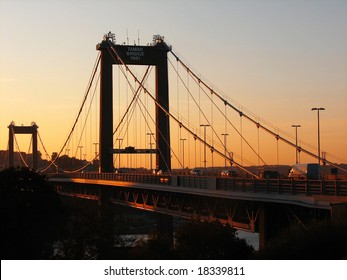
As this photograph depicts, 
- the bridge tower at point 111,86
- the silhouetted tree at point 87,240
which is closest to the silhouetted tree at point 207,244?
the silhouetted tree at point 87,240

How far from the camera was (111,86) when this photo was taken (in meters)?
84.9

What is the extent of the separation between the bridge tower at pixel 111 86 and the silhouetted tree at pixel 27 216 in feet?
92.1

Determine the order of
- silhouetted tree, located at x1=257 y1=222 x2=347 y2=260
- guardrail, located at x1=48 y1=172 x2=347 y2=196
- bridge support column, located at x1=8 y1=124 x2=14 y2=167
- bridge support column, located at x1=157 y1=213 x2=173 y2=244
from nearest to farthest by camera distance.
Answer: silhouetted tree, located at x1=257 y1=222 x2=347 y2=260 < guardrail, located at x1=48 y1=172 x2=347 y2=196 < bridge support column, located at x1=157 y1=213 x2=173 y2=244 < bridge support column, located at x1=8 y1=124 x2=14 y2=167

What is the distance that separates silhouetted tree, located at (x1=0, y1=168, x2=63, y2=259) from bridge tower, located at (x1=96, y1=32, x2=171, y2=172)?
28.1 m

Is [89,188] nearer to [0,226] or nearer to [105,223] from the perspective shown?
[105,223]

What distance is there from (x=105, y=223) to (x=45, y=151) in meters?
92.2

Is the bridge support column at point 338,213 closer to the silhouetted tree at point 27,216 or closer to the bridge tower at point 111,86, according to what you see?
the silhouetted tree at point 27,216

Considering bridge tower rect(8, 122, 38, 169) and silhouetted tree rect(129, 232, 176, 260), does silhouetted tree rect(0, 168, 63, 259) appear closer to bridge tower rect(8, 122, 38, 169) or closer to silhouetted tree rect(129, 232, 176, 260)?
silhouetted tree rect(129, 232, 176, 260)

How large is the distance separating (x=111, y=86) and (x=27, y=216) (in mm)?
36686

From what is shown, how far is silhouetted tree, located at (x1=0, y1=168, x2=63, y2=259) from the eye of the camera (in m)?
48.0

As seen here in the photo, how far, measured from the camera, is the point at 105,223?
187 feet

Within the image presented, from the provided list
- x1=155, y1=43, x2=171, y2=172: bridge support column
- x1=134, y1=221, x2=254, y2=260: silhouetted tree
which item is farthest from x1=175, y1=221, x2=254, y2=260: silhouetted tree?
x1=155, y1=43, x2=171, y2=172: bridge support column

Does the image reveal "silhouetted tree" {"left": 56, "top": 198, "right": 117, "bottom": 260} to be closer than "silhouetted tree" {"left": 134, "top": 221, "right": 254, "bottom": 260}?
No
